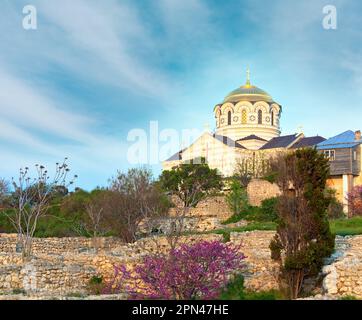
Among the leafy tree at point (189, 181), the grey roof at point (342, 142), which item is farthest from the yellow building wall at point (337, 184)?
the leafy tree at point (189, 181)

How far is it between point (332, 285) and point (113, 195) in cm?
1790

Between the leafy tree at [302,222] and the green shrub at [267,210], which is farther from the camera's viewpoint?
the green shrub at [267,210]

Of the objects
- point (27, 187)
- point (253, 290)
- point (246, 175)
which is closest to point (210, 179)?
point (246, 175)

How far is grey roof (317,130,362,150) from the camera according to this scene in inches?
1461

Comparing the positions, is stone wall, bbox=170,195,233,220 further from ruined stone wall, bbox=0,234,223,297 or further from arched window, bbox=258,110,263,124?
arched window, bbox=258,110,263,124

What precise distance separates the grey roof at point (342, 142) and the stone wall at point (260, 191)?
248 inches

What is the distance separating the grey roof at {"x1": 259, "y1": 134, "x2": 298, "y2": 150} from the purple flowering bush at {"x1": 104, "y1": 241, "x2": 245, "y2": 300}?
130 feet

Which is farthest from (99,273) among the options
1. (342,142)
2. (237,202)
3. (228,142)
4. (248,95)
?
(248,95)

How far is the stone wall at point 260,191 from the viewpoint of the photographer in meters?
32.9

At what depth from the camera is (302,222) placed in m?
13.2

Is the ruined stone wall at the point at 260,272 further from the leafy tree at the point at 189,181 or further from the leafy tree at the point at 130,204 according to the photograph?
the leafy tree at the point at 189,181

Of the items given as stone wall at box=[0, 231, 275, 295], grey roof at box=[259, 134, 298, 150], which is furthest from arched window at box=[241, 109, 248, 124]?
stone wall at box=[0, 231, 275, 295]

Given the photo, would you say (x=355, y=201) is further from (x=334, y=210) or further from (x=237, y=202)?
(x=237, y=202)

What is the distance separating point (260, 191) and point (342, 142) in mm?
8140
